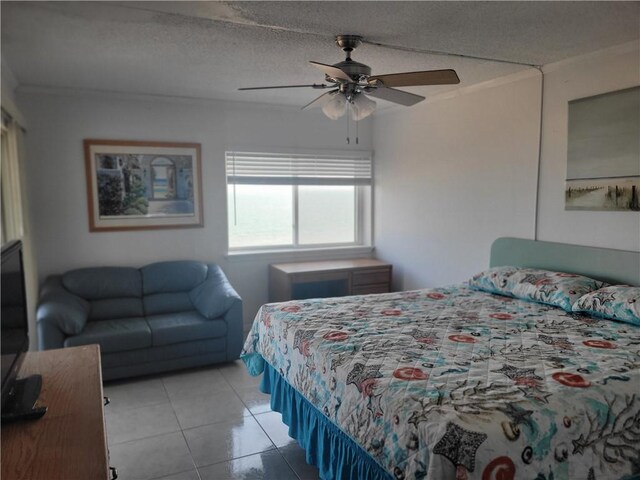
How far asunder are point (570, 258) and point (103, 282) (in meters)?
3.75

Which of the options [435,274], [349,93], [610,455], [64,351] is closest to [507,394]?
[610,455]

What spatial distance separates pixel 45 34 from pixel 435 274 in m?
3.65

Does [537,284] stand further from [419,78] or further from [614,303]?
[419,78]

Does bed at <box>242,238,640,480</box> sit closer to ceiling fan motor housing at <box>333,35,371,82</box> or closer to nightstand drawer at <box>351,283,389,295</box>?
ceiling fan motor housing at <box>333,35,371,82</box>

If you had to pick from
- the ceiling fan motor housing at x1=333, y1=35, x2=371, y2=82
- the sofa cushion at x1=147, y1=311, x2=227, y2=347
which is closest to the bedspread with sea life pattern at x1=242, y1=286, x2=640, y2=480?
the sofa cushion at x1=147, y1=311, x2=227, y2=347

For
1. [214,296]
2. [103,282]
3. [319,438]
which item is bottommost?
[319,438]

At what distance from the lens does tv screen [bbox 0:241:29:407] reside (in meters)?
1.62

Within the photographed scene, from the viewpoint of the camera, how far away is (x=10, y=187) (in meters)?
3.50

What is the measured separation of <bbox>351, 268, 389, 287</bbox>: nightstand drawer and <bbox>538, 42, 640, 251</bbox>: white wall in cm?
179

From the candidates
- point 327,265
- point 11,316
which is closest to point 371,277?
point 327,265

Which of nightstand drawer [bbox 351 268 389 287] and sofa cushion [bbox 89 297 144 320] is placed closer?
sofa cushion [bbox 89 297 144 320]

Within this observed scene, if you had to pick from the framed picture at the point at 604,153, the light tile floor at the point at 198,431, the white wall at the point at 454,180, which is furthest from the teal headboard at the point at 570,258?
the light tile floor at the point at 198,431

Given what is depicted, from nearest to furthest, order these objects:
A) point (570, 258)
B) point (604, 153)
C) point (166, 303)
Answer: point (604, 153), point (570, 258), point (166, 303)

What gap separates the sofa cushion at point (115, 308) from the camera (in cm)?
400
